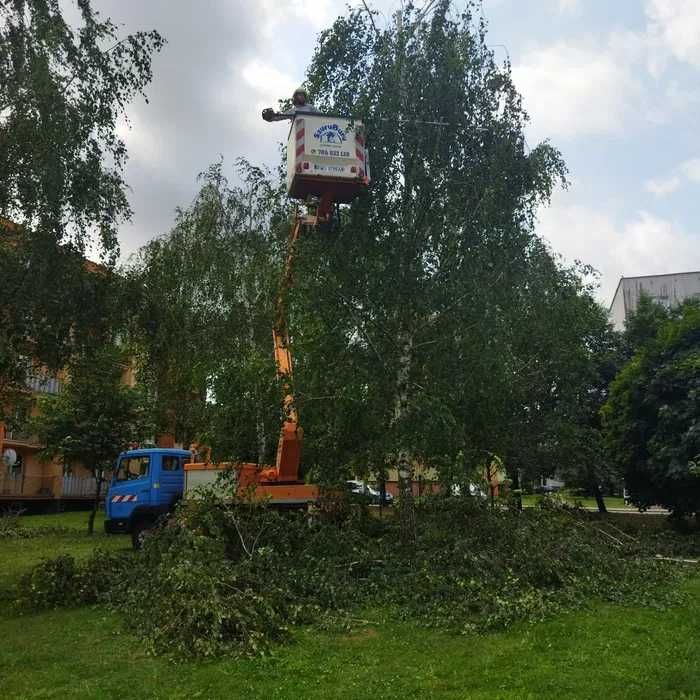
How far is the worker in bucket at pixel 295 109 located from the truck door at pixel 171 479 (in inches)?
359

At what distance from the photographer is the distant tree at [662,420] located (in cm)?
1606

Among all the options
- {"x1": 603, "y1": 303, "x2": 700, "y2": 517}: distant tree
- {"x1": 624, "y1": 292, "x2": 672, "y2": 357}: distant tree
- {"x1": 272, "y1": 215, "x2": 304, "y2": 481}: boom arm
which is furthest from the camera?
{"x1": 624, "y1": 292, "x2": 672, "y2": 357}: distant tree

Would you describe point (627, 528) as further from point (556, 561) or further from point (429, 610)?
point (429, 610)

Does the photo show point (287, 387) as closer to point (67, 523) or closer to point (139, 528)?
point (139, 528)

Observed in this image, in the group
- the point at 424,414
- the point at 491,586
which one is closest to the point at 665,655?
the point at 491,586

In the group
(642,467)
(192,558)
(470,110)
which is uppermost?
(470,110)

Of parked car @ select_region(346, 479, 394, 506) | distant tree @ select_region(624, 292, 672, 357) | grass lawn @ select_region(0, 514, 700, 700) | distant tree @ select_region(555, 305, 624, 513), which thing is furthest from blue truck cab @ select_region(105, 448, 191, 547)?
distant tree @ select_region(624, 292, 672, 357)

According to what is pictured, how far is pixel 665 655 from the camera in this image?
6.72 m

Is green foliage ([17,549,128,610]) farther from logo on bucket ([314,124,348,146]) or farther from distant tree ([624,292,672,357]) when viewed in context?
distant tree ([624,292,672,357])

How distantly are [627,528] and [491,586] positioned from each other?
29.6 feet

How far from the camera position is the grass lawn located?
5949 mm

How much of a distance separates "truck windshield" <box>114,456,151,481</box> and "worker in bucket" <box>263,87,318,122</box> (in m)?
9.31

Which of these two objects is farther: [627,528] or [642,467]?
[642,467]

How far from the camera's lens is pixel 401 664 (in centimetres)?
669
